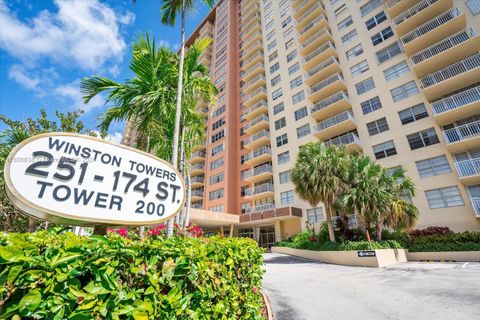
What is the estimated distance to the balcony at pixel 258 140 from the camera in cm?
3316

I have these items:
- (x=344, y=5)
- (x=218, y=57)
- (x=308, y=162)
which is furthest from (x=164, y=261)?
(x=218, y=57)

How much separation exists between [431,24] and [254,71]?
23.7 meters

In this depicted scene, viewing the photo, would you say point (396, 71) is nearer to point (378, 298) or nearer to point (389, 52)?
point (389, 52)

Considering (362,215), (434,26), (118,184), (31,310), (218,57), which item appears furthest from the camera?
(218,57)

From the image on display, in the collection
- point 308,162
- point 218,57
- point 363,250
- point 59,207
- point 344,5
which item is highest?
point 218,57

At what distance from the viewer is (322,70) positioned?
27.6 m

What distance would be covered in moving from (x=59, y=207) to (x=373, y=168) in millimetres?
18659

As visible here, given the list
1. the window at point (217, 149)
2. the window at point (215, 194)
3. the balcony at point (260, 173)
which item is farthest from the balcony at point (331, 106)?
the window at point (215, 194)

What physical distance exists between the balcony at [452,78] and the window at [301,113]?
12.2m

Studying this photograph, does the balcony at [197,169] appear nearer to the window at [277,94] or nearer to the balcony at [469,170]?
the window at [277,94]

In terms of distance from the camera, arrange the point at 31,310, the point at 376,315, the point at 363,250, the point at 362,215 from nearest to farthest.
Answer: the point at 31,310, the point at 376,315, the point at 363,250, the point at 362,215

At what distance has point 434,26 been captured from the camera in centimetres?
2072

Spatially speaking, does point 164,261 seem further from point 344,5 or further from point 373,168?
point 344,5

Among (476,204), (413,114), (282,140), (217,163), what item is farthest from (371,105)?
(217,163)
